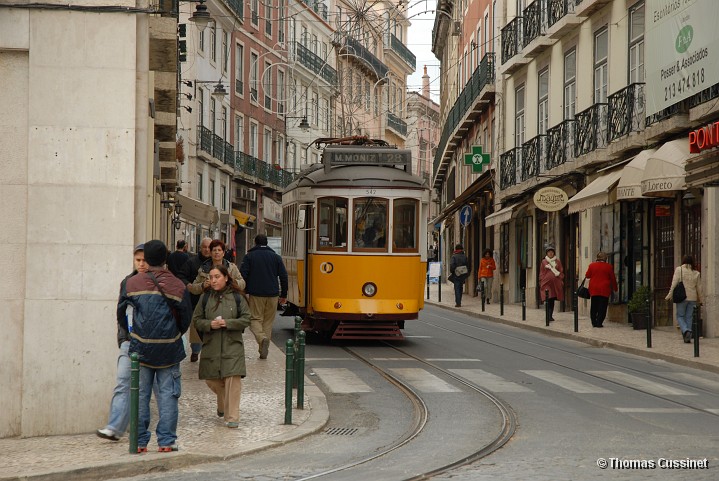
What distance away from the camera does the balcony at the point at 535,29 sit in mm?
33031

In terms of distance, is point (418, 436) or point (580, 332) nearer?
point (418, 436)

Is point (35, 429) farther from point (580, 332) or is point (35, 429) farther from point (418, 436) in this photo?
point (580, 332)

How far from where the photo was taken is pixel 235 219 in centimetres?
4981

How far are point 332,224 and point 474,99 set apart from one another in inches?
1035

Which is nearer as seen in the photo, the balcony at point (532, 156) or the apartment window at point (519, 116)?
the balcony at point (532, 156)

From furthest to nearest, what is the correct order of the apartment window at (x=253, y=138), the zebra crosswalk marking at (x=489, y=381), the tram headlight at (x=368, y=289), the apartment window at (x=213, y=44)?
the apartment window at (x=253, y=138), the apartment window at (x=213, y=44), the tram headlight at (x=368, y=289), the zebra crosswalk marking at (x=489, y=381)

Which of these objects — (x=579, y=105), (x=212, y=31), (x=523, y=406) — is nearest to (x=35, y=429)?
(x=523, y=406)

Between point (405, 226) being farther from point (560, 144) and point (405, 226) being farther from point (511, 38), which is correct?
point (511, 38)

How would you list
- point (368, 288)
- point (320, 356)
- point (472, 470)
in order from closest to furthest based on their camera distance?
point (472, 470) < point (320, 356) < point (368, 288)

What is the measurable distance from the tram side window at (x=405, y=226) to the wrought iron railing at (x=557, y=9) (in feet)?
41.8

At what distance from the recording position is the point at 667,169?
836 inches

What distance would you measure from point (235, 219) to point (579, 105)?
2281 centimetres

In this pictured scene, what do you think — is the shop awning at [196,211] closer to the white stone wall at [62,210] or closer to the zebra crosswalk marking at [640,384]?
the zebra crosswalk marking at [640,384]

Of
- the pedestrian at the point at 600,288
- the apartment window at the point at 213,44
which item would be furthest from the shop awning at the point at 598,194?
the apartment window at the point at 213,44
